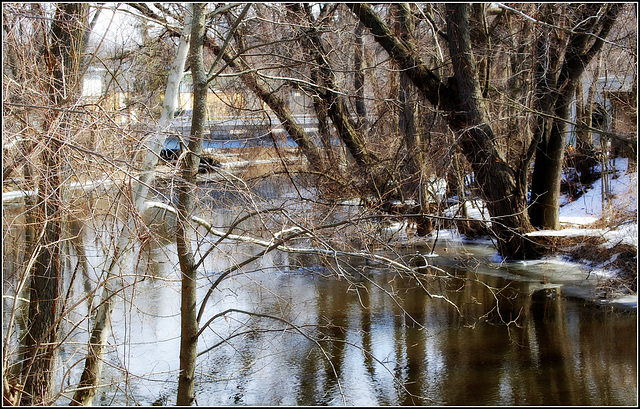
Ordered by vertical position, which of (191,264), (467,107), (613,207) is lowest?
(191,264)

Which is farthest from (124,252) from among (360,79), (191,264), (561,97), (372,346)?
(561,97)

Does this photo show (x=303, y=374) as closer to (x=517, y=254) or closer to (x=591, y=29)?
(x=517, y=254)

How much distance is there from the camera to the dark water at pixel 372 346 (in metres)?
7.31

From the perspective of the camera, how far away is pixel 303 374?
8.20 metres

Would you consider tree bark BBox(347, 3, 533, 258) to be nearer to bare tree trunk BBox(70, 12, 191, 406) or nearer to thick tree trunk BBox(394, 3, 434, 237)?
thick tree trunk BBox(394, 3, 434, 237)

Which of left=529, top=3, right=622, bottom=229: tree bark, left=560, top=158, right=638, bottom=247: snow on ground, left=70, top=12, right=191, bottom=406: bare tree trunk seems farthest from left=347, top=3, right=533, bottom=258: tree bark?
left=70, top=12, right=191, bottom=406: bare tree trunk

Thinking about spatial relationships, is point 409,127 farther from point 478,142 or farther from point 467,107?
point 478,142

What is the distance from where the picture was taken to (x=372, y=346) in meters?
8.92

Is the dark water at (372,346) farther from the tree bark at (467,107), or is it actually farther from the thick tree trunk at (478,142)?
the tree bark at (467,107)

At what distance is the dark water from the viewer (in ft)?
24.0

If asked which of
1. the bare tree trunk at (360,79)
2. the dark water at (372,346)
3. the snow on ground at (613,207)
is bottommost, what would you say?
the dark water at (372,346)

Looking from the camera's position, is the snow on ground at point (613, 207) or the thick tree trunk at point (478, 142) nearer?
the snow on ground at point (613, 207)

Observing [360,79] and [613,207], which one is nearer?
[613,207]

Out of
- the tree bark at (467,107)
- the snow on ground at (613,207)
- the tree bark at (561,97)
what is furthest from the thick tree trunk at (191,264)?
the snow on ground at (613,207)
